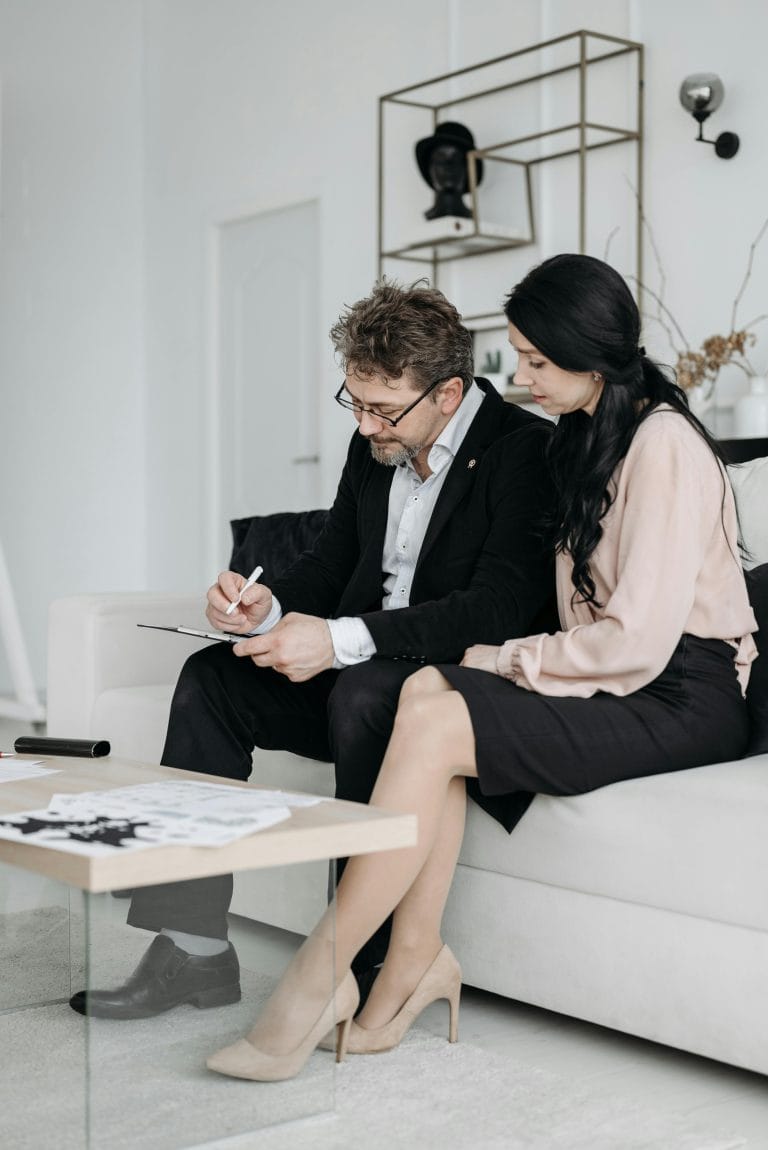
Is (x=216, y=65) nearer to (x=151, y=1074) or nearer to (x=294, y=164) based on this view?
(x=294, y=164)

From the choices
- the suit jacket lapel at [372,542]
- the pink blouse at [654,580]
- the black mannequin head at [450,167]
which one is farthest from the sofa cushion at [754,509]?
the black mannequin head at [450,167]

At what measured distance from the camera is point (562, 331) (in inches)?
78.7

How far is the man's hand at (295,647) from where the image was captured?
6.85 feet

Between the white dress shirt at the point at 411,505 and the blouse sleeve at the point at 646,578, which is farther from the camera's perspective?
the white dress shirt at the point at 411,505

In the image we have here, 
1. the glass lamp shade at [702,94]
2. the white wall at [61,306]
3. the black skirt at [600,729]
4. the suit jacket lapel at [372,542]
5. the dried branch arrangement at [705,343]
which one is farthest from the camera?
the white wall at [61,306]

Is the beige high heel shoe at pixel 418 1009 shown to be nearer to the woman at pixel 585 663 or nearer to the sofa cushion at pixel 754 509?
the woman at pixel 585 663

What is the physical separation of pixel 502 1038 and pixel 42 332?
486 cm

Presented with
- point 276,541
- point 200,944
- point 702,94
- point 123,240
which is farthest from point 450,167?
point 200,944

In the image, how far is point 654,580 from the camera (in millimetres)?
1901

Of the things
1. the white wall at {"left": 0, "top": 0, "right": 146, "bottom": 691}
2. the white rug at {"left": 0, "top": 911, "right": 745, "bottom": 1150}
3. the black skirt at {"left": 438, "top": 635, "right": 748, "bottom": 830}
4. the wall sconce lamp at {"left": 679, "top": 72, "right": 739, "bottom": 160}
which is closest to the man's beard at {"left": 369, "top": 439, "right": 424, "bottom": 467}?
the black skirt at {"left": 438, "top": 635, "right": 748, "bottom": 830}

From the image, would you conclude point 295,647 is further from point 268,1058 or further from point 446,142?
point 446,142

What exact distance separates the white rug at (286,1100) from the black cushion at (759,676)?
1.75 ft

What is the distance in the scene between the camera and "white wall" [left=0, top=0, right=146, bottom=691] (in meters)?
6.21

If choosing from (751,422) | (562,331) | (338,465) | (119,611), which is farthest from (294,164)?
(562,331)
